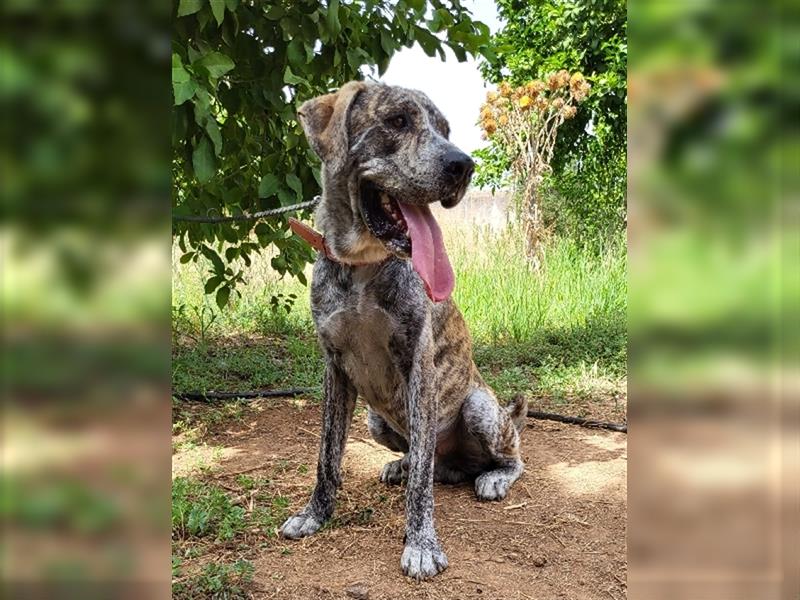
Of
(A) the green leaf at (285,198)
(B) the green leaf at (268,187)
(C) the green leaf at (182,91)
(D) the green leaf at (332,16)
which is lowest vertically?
(A) the green leaf at (285,198)

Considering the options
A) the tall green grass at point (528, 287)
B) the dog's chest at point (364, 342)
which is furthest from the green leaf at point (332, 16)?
the tall green grass at point (528, 287)

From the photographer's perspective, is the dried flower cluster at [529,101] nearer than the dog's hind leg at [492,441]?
No

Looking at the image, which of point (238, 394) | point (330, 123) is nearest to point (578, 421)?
point (238, 394)

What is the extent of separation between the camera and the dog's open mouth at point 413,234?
2.67 m

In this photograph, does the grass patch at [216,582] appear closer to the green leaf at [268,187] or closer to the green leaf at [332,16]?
the green leaf at [268,187]

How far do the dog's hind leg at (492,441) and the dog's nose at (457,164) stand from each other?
140 centimetres

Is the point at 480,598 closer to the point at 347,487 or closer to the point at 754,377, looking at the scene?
the point at 347,487

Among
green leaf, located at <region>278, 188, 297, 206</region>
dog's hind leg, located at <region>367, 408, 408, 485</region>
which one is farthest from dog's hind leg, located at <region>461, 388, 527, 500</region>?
green leaf, located at <region>278, 188, 297, 206</region>

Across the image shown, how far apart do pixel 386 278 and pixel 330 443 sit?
885 millimetres

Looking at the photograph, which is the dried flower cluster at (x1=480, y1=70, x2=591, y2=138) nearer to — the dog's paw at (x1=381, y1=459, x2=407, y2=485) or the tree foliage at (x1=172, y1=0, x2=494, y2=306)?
the tree foliage at (x1=172, y1=0, x2=494, y2=306)

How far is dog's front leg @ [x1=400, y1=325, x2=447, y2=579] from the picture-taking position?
2793mm

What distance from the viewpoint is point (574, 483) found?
3.79m

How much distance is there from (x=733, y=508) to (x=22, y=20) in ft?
2.09

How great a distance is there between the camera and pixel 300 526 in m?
3.14
